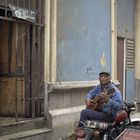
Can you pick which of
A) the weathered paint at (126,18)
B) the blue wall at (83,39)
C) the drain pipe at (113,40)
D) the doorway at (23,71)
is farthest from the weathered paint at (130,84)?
the doorway at (23,71)

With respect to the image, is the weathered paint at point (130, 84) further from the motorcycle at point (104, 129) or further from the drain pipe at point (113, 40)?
the motorcycle at point (104, 129)

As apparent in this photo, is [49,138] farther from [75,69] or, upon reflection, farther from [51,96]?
[75,69]

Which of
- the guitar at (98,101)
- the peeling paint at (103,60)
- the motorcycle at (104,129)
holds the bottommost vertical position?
the motorcycle at (104,129)

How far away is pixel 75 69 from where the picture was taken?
1015cm

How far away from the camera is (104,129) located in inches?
260

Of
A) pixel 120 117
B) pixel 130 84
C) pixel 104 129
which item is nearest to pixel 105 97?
pixel 120 117

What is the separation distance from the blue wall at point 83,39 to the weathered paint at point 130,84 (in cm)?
186

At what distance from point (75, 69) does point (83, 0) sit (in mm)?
1747

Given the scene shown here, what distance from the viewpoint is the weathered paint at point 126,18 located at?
13.0 meters

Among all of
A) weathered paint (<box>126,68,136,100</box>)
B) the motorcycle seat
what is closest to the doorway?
the motorcycle seat

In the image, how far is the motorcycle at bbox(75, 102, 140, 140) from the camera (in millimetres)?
6414

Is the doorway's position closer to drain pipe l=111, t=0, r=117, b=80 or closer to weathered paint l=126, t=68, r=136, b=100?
drain pipe l=111, t=0, r=117, b=80

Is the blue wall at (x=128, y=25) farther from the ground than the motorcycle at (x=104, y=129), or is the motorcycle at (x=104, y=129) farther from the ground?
the blue wall at (x=128, y=25)

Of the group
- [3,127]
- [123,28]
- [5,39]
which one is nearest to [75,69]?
[5,39]
